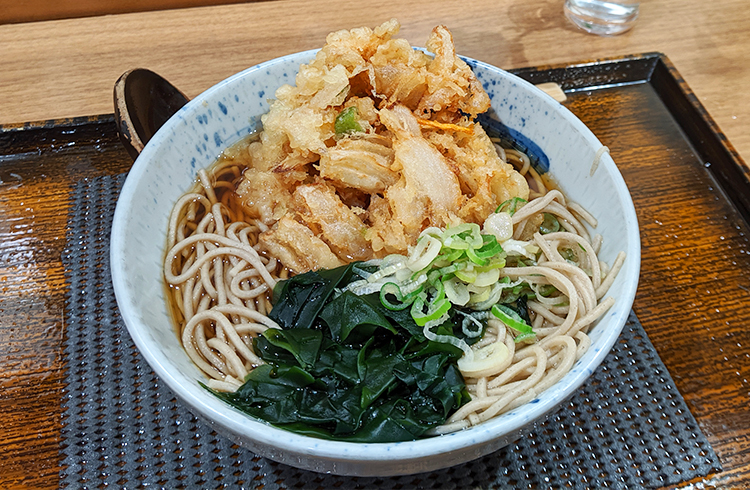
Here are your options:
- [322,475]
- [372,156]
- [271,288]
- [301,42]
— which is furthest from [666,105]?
[322,475]

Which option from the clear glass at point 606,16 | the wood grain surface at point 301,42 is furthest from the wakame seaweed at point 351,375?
the clear glass at point 606,16

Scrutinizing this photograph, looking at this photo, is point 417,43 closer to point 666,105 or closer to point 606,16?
point 606,16

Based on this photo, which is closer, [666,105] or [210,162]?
[210,162]

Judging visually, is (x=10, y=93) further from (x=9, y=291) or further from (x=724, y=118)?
(x=724, y=118)

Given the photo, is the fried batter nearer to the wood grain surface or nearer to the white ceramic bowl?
the white ceramic bowl

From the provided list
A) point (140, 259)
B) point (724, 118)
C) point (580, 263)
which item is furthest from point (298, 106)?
point (724, 118)

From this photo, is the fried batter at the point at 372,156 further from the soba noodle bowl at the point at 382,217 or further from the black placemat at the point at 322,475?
the black placemat at the point at 322,475

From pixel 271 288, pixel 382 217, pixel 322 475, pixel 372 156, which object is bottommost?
pixel 322 475
